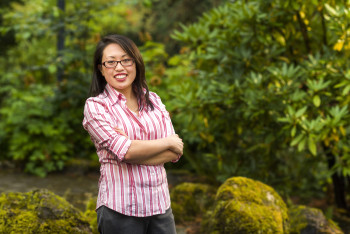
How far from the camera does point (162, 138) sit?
2.16 m

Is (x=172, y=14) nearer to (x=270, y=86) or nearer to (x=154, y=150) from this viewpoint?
(x=270, y=86)

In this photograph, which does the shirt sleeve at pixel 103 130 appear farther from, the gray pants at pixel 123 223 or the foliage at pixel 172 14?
the foliage at pixel 172 14

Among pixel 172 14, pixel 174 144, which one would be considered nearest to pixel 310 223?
pixel 174 144

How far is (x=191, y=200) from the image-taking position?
4520 mm

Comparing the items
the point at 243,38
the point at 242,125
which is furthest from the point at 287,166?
the point at 243,38

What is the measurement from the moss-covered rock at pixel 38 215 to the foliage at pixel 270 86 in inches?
68.6

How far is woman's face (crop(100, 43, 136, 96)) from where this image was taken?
86.4 inches

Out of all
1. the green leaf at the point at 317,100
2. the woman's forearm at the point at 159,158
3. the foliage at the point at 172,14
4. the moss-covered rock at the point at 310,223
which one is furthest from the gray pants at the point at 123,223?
the foliage at the point at 172,14

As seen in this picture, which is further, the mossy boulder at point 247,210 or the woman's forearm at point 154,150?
the mossy boulder at point 247,210

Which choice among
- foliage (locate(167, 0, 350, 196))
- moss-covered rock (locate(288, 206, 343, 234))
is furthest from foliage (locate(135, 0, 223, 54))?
moss-covered rock (locate(288, 206, 343, 234))

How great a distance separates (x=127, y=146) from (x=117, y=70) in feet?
1.43

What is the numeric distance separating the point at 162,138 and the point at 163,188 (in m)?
0.28

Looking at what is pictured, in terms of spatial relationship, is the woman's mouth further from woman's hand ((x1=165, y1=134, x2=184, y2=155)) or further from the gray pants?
the gray pants

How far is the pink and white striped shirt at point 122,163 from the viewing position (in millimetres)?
2062
